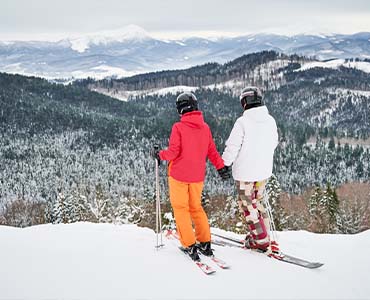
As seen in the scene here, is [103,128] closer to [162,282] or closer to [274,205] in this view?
[274,205]

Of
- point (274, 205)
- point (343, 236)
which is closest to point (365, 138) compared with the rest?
point (274, 205)

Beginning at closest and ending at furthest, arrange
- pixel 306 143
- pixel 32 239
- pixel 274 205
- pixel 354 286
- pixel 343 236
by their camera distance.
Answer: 1. pixel 354 286
2. pixel 32 239
3. pixel 343 236
4. pixel 274 205
5. pixel 306 143

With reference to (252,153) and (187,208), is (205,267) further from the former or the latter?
(252,153)

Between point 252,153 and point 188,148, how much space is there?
100 cm

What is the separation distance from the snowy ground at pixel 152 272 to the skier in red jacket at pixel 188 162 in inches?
24.3

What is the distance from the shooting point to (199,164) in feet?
17.4

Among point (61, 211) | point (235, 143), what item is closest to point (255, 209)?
point (235, 143)

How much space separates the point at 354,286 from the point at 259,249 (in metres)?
1.50

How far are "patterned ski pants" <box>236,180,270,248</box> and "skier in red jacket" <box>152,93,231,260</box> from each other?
1.32 ft

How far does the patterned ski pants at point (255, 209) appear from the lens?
5477mm

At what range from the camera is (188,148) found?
522 cm

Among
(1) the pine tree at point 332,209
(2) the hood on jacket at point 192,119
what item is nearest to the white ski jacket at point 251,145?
(2) the hood on jacket at point 192,119

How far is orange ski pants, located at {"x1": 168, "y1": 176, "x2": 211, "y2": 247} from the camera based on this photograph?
5.30m

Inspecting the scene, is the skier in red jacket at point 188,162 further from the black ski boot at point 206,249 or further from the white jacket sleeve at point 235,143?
the white jacket sleeve at point 235,143
